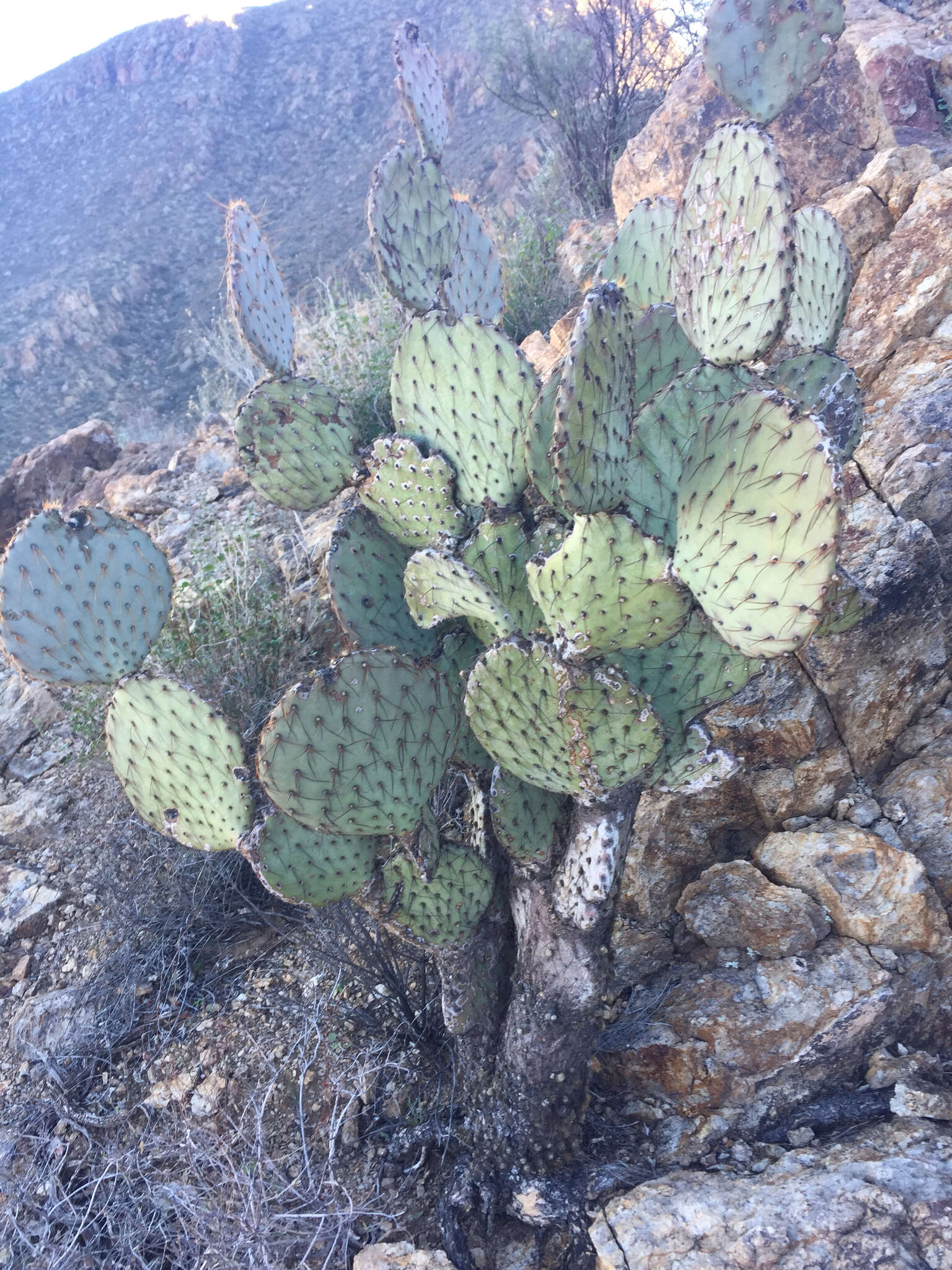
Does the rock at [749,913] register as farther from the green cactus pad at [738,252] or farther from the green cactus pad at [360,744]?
the green cactus pad at [738,252]

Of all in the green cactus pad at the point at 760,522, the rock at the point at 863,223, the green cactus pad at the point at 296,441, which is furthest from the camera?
the rock at the point at 863,223


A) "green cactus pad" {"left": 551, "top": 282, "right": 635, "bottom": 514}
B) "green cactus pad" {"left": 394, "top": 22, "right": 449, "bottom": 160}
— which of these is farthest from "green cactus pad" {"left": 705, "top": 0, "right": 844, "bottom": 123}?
"green cactus pad" {"left": 551, "top": 282, "right": 635, "bottom": 514}

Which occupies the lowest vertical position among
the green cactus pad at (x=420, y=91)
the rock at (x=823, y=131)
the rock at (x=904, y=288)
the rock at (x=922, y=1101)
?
the rock at (x=922, y=1101)

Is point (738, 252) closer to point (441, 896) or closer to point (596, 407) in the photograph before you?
point (596, 407)

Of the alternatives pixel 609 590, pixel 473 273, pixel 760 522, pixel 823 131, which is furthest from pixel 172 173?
pixel 760 522

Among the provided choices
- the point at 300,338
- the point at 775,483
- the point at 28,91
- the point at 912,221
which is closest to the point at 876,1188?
the point at 775,483

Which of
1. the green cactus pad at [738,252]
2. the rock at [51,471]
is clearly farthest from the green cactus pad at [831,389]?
the rock at [51,471]

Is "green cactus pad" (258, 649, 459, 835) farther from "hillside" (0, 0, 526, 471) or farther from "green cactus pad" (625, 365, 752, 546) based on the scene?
"hillside" (0, 0, 526, 471)
